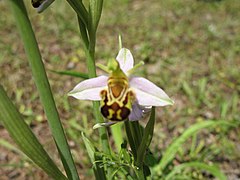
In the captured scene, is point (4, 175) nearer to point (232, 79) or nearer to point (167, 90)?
point (167, 90)

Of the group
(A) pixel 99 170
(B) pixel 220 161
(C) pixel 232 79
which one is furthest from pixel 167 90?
(A) pixel 99 170

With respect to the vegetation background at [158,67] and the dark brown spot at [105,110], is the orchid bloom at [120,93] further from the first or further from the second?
the vegetation background at [158,67]

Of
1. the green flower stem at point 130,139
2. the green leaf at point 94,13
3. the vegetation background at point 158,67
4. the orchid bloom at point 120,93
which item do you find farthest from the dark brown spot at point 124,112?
the vegetation background at point 158,67

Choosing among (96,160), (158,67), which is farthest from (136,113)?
(158,67)

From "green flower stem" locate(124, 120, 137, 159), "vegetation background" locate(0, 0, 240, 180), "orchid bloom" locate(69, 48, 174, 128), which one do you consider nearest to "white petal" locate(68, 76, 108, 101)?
"orchid bloom" locate(69, 48, 174, 128)

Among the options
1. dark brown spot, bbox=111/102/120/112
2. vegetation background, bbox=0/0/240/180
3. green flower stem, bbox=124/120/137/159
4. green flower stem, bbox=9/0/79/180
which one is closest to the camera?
green flower stem, bbox=9/0/79/180

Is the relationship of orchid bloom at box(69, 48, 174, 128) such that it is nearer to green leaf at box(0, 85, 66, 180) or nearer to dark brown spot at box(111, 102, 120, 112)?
dark brown spot at box(111, 102, 120, 112)

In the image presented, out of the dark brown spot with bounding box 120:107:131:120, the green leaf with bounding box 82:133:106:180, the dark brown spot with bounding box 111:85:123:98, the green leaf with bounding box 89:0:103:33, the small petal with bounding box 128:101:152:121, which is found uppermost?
the green leaf with bounding box 89:0:103:33
